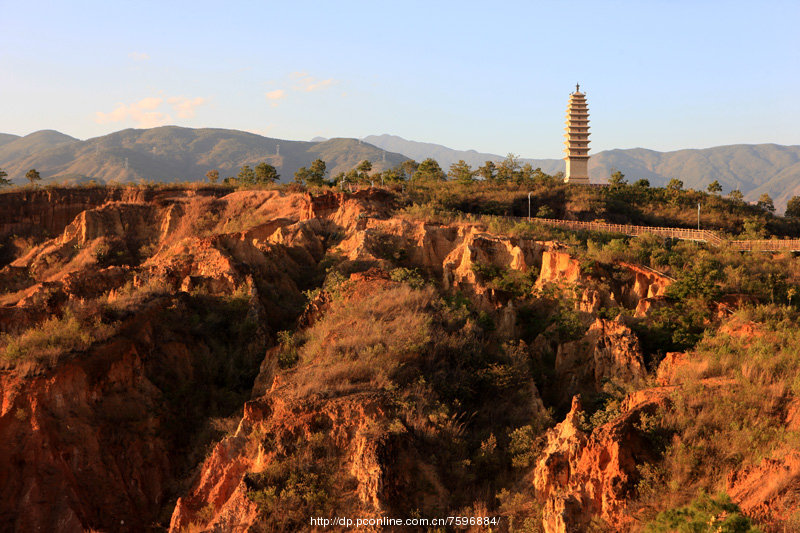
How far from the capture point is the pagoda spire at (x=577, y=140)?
7812 centimetres

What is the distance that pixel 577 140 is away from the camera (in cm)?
7850

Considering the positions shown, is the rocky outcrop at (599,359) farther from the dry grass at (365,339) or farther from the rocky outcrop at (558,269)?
the dry grass at (365,339)

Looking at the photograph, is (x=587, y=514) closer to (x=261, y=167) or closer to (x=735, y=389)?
(x=735, y=389)

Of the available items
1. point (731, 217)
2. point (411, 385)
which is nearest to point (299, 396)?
point (411, 385)

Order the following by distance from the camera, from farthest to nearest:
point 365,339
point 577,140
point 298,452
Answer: point 577,140 < point 365,339 < point 298,452

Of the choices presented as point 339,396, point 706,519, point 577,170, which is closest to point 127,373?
point 339,396

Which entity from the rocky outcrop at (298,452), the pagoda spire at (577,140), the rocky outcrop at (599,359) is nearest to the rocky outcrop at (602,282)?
the rocky outcrop at (599,359)

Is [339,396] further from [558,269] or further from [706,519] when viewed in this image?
[558,269]

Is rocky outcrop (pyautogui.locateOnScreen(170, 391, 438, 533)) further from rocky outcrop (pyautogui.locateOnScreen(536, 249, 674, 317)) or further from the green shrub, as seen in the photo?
rocky outcrop (pyautogui.locateOnScreen(536, 249, 674, 317))

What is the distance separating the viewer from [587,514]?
11.6m

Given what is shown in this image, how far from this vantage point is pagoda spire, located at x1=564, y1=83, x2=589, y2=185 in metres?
78.1

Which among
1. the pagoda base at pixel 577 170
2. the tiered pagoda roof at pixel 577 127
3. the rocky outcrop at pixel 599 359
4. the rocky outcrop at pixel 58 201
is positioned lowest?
the rocky outcrop at pixel 599 359

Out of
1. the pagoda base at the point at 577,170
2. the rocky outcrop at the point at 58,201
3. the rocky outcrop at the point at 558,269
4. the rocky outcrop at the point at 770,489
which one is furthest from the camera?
the pagoda base at the point at 577,170

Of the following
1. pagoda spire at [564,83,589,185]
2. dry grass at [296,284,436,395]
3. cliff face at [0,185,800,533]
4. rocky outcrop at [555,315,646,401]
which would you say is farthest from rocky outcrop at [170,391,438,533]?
pagoda spire at [564,83,589,185]
